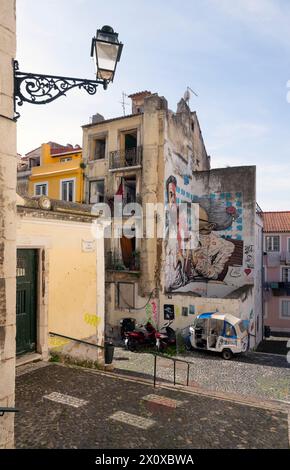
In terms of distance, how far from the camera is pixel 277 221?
34844 millimetres

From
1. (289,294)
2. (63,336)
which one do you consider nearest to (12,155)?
(63,336)

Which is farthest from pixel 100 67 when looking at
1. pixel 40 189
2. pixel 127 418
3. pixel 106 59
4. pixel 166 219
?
pixel 40 189

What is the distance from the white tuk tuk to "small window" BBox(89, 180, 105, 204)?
34.9ft

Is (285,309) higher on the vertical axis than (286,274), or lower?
lower

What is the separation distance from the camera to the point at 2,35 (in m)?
4.33

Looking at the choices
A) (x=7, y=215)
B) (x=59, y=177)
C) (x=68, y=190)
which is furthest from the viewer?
(x=59, y=177)

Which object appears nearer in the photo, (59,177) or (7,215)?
(7,215)

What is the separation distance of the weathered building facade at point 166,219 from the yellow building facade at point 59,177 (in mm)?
877

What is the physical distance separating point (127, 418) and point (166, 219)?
15095 millimetres

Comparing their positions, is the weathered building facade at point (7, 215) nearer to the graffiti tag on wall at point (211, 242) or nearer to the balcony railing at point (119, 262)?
→ the balcony railing at point (119, 262)

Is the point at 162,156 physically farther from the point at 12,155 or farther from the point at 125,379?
the point at 12,155

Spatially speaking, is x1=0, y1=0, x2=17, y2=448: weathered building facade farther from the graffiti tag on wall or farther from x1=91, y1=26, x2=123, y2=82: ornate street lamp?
the graffiti tag on wall

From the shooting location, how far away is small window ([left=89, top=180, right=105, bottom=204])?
23766 mm

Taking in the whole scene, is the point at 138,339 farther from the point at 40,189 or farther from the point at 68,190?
the point at 40,189
